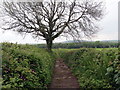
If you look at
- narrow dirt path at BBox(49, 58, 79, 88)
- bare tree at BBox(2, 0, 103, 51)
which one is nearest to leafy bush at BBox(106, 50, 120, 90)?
narrow dirt path at BBox(49, 58, 79, 88)

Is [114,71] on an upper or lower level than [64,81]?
upper

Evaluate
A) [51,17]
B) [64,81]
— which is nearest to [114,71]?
[64,81]

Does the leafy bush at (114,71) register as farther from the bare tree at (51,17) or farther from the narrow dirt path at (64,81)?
the bare tree at (51,17)

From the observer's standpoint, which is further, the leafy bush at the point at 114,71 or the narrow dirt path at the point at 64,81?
the narrow dirt path at the point at 64,81

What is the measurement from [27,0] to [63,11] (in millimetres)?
4615

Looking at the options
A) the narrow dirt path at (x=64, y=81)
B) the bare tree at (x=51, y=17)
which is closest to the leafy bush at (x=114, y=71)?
the narrow dirt path at (x=64, y=81)

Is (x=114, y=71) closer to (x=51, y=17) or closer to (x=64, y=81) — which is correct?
(x=64, y=81)

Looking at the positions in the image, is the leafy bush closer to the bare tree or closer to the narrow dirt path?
the narrow dirt path

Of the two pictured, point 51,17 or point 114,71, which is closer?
point 114,71

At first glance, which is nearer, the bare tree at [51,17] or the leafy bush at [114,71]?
the leafy bush at [114,71]

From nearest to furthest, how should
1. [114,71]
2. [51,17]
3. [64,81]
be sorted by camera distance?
1. [114,71]
2. [64,81]
3. [51,17]

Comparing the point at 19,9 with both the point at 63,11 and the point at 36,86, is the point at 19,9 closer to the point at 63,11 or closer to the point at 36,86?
the point at 63,11

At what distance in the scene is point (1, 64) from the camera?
4.47m

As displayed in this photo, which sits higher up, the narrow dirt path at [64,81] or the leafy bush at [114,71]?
the leafy bush at [114,71]
